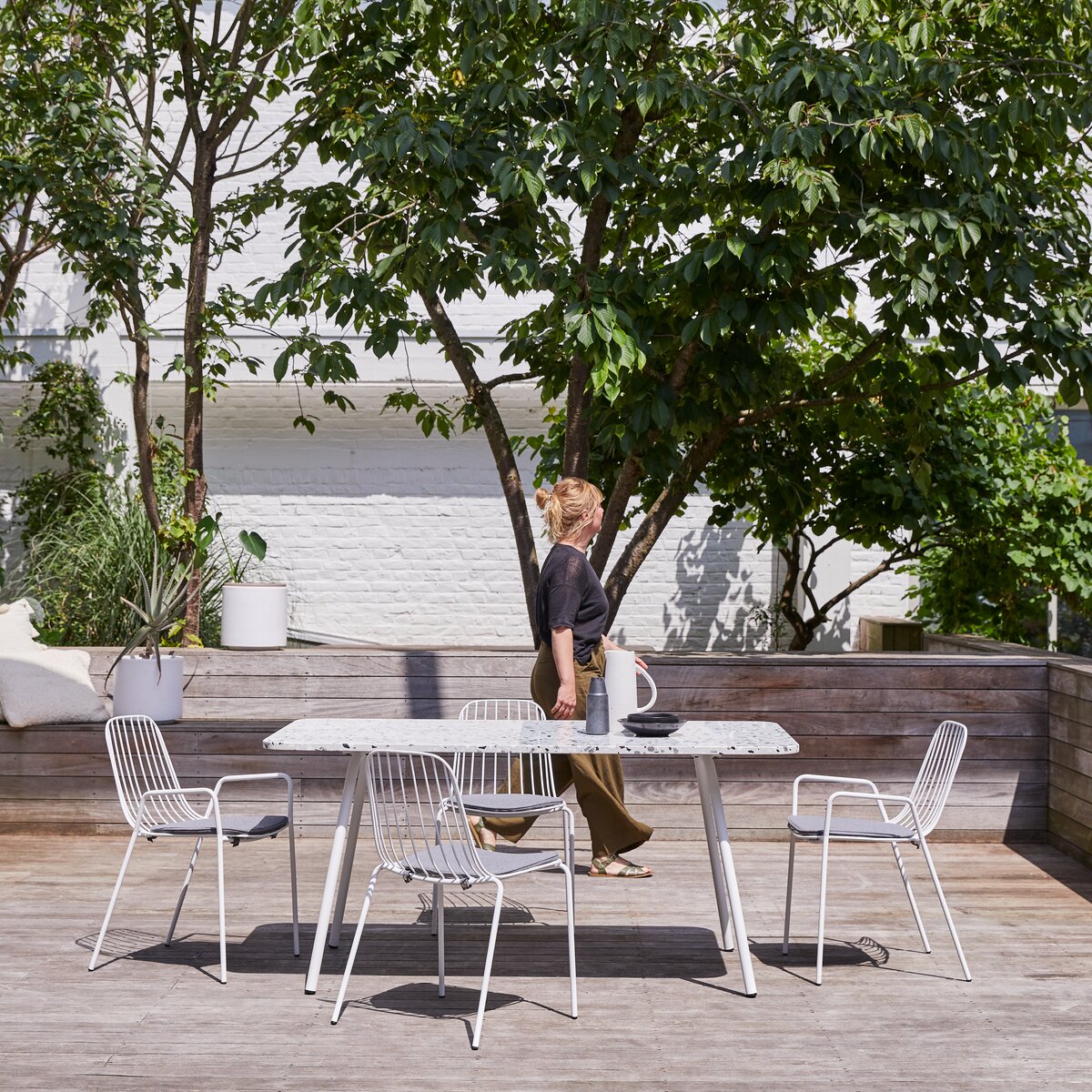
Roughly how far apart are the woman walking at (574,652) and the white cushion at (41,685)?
2.03m

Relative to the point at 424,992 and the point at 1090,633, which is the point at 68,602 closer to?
the point at 424,992

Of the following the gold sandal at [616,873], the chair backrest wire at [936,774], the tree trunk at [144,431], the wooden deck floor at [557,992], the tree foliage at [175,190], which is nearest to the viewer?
the wooden deck floor at [557,992]

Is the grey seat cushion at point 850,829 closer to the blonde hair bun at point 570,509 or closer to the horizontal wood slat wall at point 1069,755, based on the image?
the blonde hair bun at point 570,509

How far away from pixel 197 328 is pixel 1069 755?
459 cm

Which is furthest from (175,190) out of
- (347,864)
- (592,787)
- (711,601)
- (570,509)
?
(711,601)

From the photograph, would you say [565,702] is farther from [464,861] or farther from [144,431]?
[144,431]

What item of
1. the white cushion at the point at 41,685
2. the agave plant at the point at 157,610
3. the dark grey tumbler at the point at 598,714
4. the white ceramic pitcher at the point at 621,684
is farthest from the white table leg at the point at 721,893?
the white cushion at the point at 41,685

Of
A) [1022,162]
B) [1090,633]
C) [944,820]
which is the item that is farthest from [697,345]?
[1090,633]

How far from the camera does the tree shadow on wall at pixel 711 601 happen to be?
9.44 m

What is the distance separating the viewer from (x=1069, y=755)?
5746 mm

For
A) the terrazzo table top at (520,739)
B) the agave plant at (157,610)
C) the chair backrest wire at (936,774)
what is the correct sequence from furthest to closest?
the agave plant at (157,610), the chair backrest wire at (936,774), the terrazzo table top at (520,739)

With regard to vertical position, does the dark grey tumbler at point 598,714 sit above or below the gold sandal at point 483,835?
above

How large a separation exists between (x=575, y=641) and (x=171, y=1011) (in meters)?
1.89

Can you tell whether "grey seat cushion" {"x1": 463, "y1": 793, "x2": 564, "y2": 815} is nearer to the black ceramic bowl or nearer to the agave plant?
the black ceramic bowl
